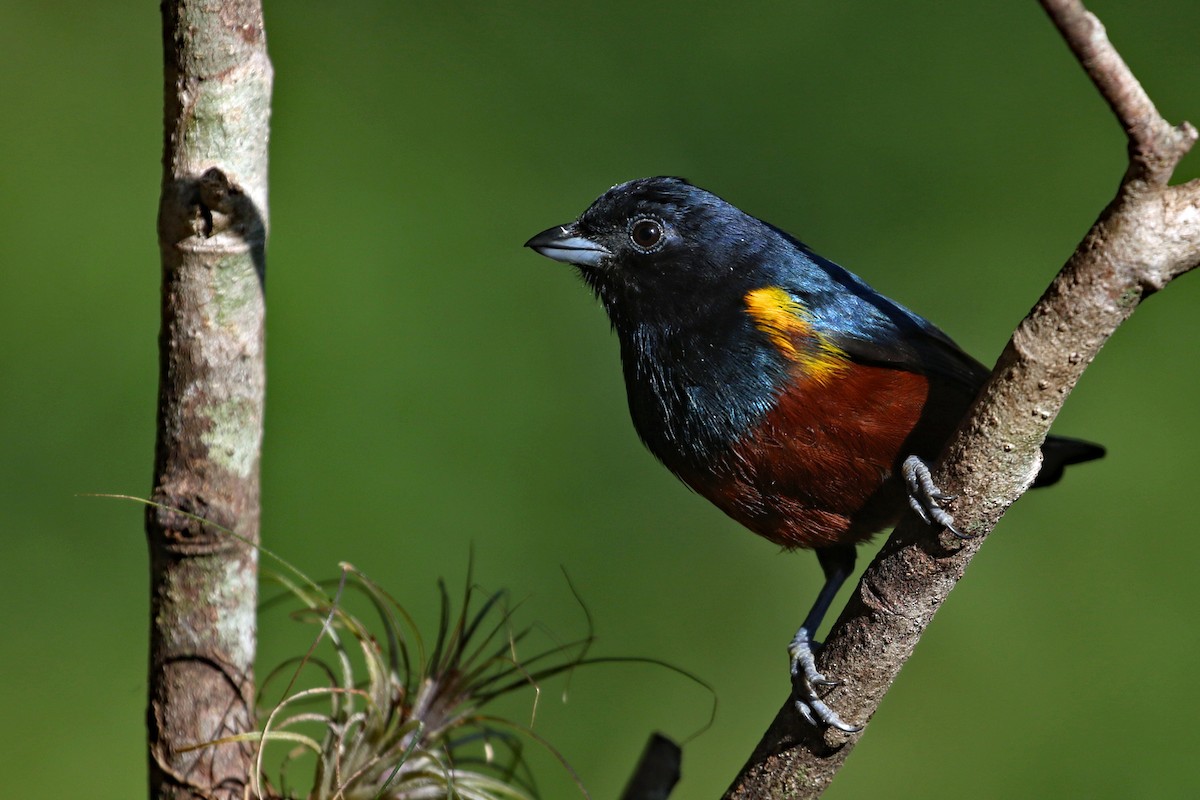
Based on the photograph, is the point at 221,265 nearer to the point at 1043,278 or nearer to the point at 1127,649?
the point at 1127,649

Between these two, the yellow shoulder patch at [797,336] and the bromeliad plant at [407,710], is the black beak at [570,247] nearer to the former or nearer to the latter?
the yellow shoulder patch at [797,336]

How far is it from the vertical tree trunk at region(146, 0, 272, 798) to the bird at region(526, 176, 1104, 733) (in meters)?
1.22

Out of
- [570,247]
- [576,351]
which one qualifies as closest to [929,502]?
[570,247]

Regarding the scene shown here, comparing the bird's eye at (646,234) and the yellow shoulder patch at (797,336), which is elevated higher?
the bird's eye at (646,234)

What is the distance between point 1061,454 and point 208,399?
2421 mm

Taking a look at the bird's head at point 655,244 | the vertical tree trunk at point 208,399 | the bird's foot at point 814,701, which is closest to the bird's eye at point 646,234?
the bird's head at point 655,244

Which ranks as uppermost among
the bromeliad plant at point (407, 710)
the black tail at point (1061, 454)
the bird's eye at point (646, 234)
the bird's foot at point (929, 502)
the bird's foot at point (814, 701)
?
the bird's eye at point (646, 234)

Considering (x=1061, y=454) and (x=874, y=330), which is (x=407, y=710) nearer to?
(x=874, y=330)

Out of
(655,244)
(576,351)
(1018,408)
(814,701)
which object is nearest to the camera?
(1018,408)

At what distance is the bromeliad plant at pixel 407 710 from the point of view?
2.55m

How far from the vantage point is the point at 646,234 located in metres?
3.57

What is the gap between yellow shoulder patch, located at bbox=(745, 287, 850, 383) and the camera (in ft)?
10.2

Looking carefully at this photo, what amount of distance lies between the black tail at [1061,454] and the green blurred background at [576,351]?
1.37 metres

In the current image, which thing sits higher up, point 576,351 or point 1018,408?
point 1018,408
